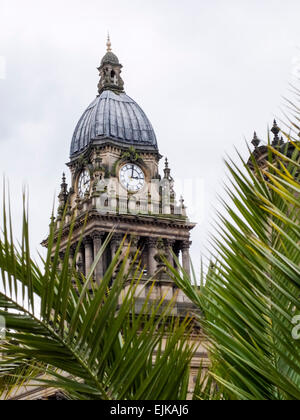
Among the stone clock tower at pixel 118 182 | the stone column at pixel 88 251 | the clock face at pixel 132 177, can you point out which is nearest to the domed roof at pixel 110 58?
the stone clock tower at pixel 118 182

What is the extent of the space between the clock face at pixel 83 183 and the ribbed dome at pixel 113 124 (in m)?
2.54

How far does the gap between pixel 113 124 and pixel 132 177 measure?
16.6 ft

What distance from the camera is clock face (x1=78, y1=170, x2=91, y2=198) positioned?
65.7 metres

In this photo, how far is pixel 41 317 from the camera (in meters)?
4.12

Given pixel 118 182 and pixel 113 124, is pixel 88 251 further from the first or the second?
pixel 113 124

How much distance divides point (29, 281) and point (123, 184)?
61418 mm

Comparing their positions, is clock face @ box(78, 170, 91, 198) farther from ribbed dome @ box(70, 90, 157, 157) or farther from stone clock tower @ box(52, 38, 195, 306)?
ribbed dome @ box(70, 90, 157, 157)

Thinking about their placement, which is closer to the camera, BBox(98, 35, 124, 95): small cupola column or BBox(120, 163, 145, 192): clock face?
BBox(120, 163, 145, 192): clock face

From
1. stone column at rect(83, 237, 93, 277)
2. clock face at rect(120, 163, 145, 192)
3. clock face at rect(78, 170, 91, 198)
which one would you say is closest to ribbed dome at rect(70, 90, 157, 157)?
clock face at rect(120, 163, 145, 192)

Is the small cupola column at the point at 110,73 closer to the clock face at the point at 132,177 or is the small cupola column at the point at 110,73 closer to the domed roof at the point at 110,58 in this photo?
the domed roof at the point at 110,58

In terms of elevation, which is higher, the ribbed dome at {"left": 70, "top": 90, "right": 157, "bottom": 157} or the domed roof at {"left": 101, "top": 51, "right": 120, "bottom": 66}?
the domed roof at {"left": 101, "top": 51, "right": 120, "bottom": 66}

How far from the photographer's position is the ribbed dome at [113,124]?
221ft
